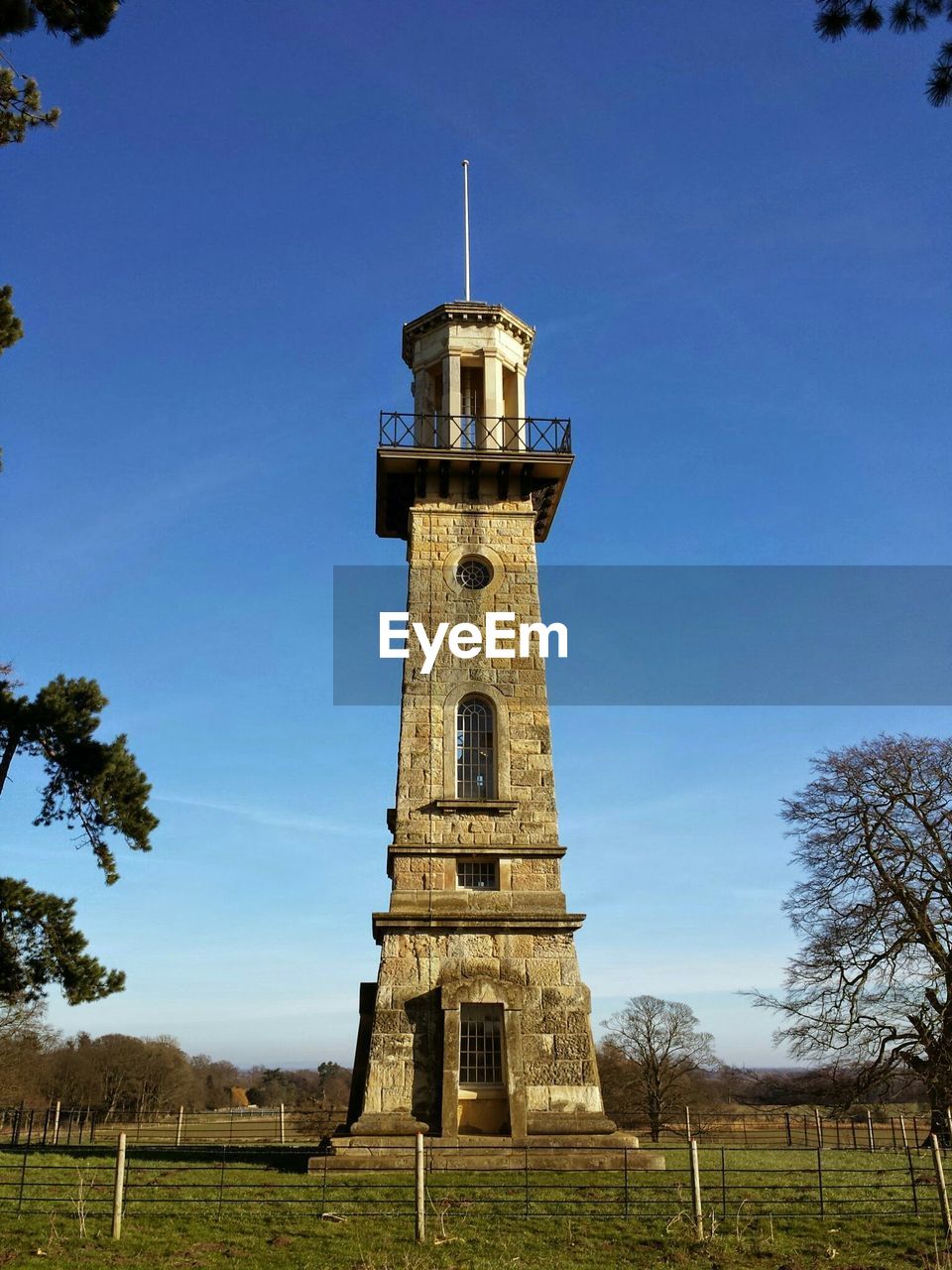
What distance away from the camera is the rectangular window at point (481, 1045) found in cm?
1936

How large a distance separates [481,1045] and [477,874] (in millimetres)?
3216

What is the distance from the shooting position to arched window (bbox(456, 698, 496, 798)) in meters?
22.0

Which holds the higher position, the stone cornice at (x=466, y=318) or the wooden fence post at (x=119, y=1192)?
the stone cornice at (x=466, y=318)

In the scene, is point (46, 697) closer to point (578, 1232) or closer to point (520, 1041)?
point (520, 1041)

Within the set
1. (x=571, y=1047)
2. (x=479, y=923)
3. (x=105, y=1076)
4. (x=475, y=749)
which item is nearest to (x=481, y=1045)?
(x=571, y=1047)

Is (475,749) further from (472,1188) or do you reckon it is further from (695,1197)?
(695,1197)

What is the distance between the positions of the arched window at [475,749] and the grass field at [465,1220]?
7484 mm

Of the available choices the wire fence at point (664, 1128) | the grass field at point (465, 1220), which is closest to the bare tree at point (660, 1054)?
the wire fence at point (664, 1128)

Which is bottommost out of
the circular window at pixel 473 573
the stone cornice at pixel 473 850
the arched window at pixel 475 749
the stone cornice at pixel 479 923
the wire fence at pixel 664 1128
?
the wire fence at pixel 664 1128

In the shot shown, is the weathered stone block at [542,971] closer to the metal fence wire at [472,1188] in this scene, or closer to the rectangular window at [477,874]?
the rectangular window at [477,874]

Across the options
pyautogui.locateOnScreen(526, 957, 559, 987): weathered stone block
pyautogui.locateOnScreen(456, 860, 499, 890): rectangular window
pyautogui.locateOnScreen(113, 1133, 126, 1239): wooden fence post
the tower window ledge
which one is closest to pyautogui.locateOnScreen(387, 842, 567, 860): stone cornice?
pyautogui.locateOnScreen(456, 860, 499, 890): rectangular window

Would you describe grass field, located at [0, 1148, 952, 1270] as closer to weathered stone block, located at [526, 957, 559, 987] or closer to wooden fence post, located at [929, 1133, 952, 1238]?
wooden fence post, located at [929, 1133, 952, 1238]

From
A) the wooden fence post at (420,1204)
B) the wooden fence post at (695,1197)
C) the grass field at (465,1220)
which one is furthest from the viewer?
the wooden fence post at (695,1197)

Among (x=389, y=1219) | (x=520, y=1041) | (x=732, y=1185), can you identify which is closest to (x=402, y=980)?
(x=520, y=1041)
